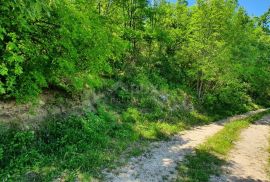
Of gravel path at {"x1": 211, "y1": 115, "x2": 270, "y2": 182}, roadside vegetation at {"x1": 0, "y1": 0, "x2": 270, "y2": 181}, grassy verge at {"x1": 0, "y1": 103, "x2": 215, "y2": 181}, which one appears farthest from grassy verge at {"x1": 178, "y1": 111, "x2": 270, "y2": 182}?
roadside vegetation at {"x1": 0, "y1": 0, "x2": 270, "y2": 181}

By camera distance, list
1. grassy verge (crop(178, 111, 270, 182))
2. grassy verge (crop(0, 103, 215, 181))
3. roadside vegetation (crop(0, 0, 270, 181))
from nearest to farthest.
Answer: grassy verge (crop(0, 103, 215, 181)) < roadside vegetation (crop(0, 0, 270, 181)) < grassy verge (crop(178, 111, 270, 182))

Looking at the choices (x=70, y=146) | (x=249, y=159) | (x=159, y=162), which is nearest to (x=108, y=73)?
(x=159, y=162)

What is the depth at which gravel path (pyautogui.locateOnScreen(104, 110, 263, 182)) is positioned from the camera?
9555mm

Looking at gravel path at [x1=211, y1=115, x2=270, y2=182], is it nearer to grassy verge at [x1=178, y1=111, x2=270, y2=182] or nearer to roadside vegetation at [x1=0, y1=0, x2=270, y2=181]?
grassy verge at [x1=178, y1=111, x2=270, y2=182]

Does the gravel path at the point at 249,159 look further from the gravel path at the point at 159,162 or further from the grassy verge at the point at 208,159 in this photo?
the gravel path at the point at 159,162

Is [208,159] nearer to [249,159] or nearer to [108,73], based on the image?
[249,159]

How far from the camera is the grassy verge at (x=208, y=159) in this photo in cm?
1030

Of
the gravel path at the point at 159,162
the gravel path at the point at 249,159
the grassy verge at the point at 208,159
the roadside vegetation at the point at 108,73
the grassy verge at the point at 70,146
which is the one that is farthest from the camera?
the gravel path at the point at 249,159

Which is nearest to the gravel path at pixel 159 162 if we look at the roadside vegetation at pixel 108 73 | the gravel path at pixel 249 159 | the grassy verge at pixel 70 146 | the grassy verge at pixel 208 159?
the grassy verge at pixel 208 159

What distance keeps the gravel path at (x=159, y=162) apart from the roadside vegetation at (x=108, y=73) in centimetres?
73

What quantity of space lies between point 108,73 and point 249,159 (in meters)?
10.8

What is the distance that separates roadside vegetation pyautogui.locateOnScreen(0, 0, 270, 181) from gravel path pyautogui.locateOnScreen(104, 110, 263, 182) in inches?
28.8

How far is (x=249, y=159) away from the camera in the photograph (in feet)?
43.6

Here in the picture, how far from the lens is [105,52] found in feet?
39.1
